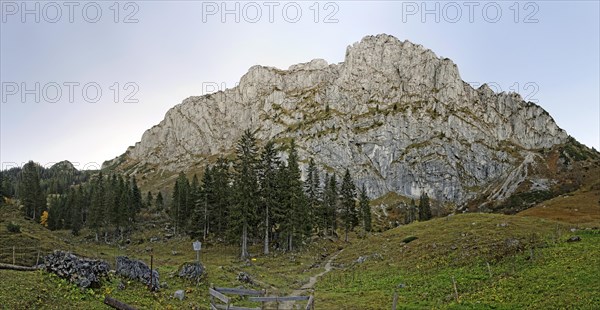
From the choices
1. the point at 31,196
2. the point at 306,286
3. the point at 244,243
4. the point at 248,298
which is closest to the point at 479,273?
the point at 306,286

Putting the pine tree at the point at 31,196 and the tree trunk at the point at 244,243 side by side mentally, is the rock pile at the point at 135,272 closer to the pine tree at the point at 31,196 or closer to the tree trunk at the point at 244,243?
the tree trunk at the point at 244,243

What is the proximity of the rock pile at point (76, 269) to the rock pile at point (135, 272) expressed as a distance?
2342mm

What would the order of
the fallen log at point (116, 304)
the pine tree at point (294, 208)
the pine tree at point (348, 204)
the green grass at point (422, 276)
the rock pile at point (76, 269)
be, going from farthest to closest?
the pine tree at point (348, 204) → the pine tree at point (294, 208) → the rock pile at point (76, 269) → the green grass at point (422, 276) → the fallen log at point (116, 304)

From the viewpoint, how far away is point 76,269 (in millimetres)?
25188

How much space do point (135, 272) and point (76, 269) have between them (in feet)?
16.4

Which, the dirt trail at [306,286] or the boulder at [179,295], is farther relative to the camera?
the boulder at [179,295]

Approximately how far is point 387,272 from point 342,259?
18.1 m

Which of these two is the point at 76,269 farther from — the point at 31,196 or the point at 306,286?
the point at 31,196

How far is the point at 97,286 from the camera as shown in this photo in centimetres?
2505

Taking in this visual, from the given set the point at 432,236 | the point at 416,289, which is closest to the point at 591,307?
the point at 416,289

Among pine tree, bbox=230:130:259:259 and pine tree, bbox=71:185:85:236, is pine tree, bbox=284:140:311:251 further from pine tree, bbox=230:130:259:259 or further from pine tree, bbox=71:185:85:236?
pine tree, bbox=71:185:85:236

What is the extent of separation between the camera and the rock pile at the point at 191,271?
34.5m

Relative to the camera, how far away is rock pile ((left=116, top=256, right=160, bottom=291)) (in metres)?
29.0

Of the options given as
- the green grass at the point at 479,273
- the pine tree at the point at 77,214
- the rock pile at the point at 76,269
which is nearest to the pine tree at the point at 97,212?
the pine tree at the point at 77,214
